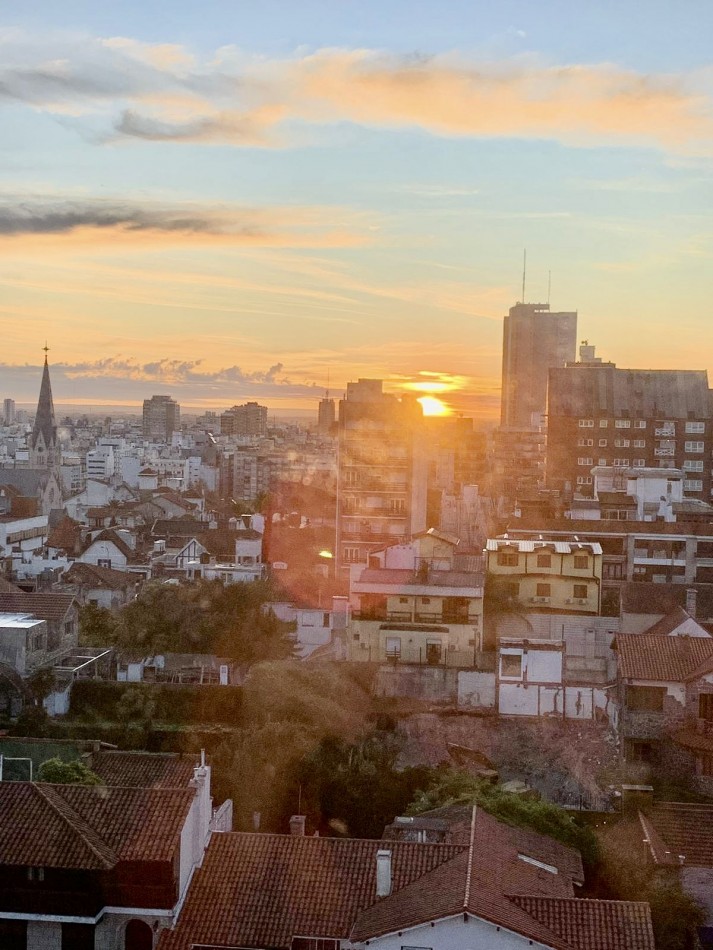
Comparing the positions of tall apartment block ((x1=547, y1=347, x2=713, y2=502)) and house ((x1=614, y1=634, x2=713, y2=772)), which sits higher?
tall apartment block ((x1=547, y1=347, x2=713, y2=502))

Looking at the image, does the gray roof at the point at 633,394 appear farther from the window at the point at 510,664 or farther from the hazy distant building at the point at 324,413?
the hazy distant building at the point at 324,413

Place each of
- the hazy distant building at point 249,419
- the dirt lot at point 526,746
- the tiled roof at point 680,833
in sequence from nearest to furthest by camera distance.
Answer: the tiled roof at point 680,833, the dirt lot at point 526,746, the hazy distant building at point 249,419

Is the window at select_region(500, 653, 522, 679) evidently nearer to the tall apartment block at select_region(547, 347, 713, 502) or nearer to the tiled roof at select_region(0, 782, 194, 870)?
the tiled roof at select_region(0, 782, 194, 870)

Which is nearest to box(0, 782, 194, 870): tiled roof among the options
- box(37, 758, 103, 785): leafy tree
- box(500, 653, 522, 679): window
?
box(37, 758, 103, 785): leafy tree

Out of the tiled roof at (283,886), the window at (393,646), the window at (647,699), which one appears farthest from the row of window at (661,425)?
the tiled roof at (283,886)

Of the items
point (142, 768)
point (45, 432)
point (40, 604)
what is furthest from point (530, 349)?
point (142, 768)
